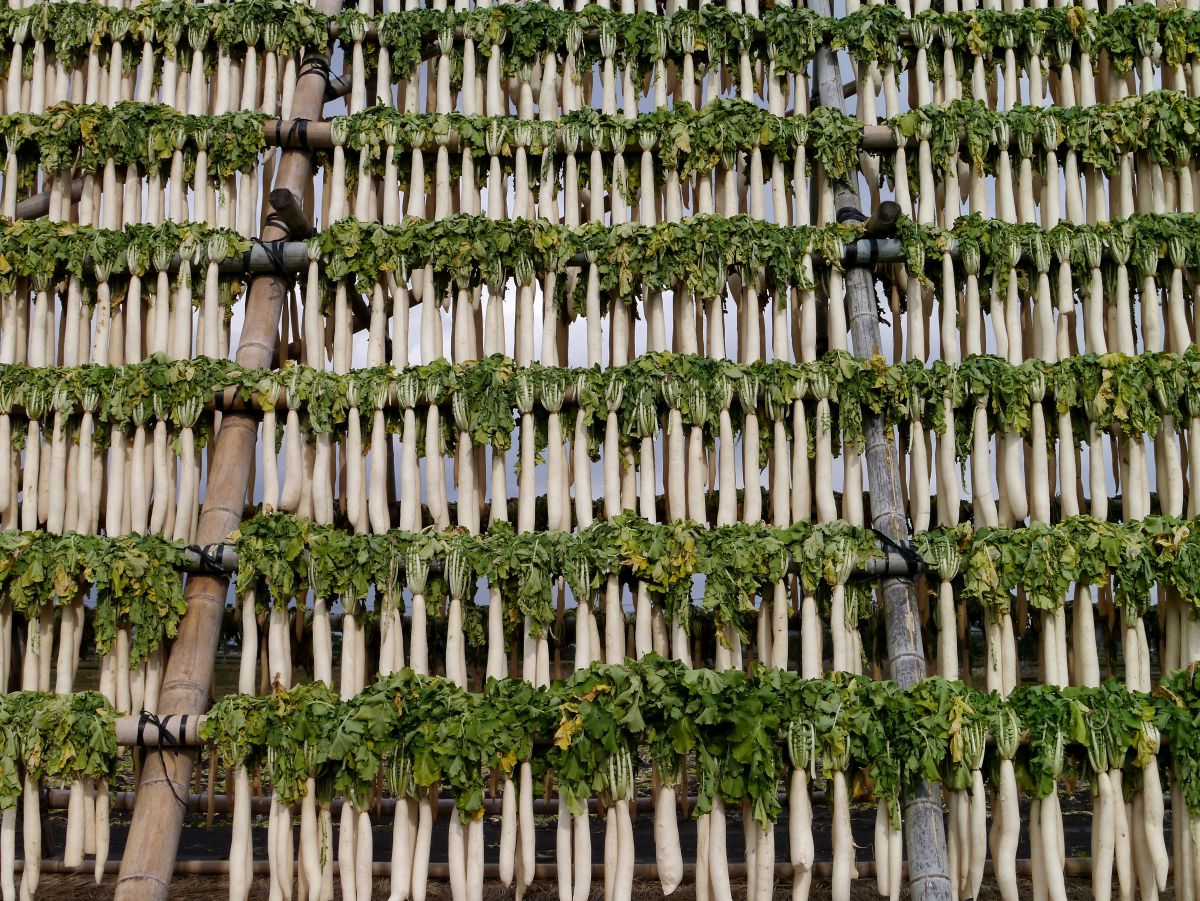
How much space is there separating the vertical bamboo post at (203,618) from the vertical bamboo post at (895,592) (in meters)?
3.02

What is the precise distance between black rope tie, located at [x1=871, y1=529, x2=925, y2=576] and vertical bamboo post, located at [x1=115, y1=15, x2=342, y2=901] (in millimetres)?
3140

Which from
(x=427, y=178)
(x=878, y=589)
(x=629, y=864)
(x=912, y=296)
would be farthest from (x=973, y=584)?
(x=427, y=178)

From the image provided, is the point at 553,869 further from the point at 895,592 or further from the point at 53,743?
the point at 53,743

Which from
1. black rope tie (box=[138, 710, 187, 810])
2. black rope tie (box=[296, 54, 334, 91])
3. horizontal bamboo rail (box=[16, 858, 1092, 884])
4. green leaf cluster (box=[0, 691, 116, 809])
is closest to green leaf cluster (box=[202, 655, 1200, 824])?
black rope tie (box=[138, 710, 187, 810])

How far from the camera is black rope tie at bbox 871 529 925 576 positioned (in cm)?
568

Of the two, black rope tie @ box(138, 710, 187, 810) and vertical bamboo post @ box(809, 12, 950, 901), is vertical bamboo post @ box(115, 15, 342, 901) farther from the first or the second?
vertical bamboo post @ box(809, 12, 950, 901)

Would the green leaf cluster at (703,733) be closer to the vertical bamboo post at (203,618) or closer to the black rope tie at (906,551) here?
the vertical bamboo post at (203,618)

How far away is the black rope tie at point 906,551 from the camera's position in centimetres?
568

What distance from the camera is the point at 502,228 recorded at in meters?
6.25

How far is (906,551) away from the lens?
5699mm

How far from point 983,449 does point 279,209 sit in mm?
3756

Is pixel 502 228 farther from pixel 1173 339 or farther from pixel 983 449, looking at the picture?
pixel 1173 339

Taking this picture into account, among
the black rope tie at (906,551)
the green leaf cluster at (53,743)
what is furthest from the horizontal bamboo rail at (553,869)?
the black rope tie at (906,551)

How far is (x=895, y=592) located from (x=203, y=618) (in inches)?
130
